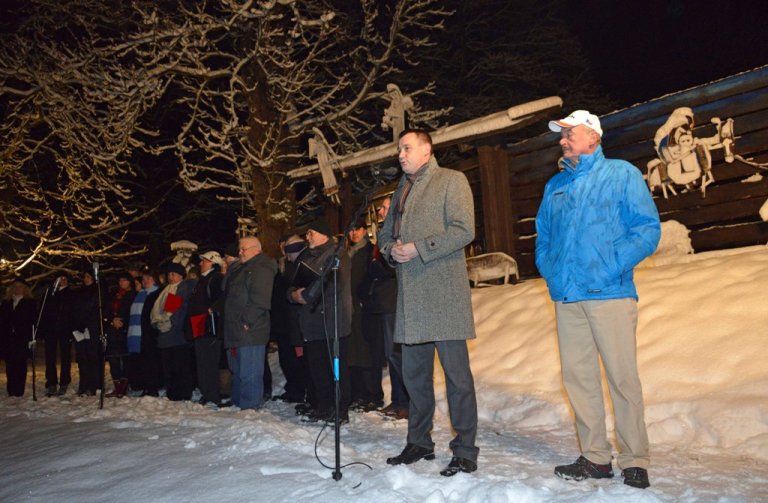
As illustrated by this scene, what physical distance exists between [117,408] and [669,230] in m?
6.83

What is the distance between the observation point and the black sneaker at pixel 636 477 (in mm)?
3732

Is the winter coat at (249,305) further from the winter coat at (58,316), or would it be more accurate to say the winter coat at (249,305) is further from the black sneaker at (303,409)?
the winter coat at (58,316)

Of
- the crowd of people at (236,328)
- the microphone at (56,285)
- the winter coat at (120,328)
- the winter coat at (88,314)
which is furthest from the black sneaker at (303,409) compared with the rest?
the microphone at (56,285)

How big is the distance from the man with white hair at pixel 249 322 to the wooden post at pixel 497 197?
3885 millimetres

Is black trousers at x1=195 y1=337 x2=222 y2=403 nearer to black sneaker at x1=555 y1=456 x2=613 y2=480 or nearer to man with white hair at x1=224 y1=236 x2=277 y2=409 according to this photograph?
man with white hair at x1=224 y1=236 x2=277 y2=409

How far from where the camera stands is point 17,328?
11211 mm

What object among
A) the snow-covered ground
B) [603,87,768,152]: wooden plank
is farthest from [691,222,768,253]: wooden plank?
[603,87,768,152]: wooden plank

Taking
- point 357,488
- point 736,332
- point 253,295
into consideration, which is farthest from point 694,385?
point 253,295

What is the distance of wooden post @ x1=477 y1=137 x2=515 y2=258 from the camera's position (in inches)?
400

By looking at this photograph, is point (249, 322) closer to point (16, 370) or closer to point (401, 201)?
point (401, 201)

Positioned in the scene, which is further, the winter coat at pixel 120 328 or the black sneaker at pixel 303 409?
the winter coat at pixel 120 328

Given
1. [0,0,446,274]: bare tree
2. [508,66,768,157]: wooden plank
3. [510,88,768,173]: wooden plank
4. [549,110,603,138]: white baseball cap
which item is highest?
[0,0,446,274]: bare tree

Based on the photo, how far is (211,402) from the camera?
8.59 m

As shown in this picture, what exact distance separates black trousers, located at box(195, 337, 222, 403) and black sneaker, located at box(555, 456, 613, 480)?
555cm
